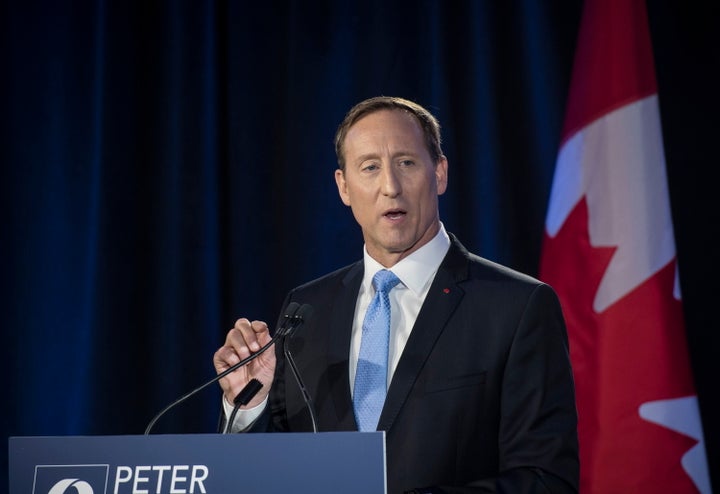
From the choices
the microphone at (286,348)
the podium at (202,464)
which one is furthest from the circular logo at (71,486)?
the microphone at (286,348)

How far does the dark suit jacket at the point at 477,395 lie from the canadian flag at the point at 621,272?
3.27 ft

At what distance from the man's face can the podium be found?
32.8 inches

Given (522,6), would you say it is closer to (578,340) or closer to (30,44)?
(578,340)

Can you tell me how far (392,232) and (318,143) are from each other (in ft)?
4.72

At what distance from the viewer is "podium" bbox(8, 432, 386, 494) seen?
1.32 metres

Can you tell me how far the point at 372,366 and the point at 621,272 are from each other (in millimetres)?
1277

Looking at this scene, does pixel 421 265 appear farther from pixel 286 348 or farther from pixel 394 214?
pixel 286 348

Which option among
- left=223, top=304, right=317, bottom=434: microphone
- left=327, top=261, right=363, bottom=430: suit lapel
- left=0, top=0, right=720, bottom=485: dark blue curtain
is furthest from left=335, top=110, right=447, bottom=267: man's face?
left=0, top=0, right=720, bottom=485: dark blue curtain

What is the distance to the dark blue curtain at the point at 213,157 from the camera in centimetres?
334

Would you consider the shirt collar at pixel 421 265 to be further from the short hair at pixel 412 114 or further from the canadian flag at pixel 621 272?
the canadian flag at pixel 621 272

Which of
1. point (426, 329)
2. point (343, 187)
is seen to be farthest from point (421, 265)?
point (343, 187)

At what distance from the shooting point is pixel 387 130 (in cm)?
214

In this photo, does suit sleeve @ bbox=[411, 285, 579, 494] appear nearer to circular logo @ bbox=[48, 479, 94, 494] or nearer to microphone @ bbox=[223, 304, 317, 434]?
microphone @ bbox=[223, 304, 317, 434]

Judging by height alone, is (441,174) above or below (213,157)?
below
